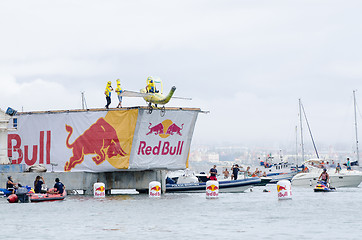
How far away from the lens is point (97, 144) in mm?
55688

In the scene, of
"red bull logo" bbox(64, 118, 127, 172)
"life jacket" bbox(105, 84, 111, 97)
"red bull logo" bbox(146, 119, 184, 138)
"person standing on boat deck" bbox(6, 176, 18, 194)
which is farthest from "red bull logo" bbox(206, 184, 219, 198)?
"person standing on boat deck" bbox(6, 176, 18, 194)

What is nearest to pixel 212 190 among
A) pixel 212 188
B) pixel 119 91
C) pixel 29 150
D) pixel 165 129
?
pixel 212 188

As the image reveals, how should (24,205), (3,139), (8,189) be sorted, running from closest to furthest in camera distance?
(24,205), (8,189), (3,139)

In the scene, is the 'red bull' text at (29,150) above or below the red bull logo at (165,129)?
below

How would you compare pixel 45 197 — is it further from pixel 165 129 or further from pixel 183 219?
pixel 183 219

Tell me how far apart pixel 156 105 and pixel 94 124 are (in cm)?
476

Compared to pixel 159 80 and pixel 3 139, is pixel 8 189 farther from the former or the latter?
pixel 159 80

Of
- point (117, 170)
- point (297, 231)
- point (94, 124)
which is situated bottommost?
point (297, 231)

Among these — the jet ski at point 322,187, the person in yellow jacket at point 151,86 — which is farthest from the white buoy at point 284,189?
the person in yellow jacket at point 151,86

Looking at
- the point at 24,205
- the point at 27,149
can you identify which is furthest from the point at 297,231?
the point at 27,149

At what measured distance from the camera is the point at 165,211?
42438mm

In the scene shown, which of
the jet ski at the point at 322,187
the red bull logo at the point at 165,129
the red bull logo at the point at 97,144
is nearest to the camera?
the red bull logo at the point at 97,144

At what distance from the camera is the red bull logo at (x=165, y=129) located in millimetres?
55344

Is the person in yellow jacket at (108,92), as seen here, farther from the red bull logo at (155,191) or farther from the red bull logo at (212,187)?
the red bull logo at (212,187)
